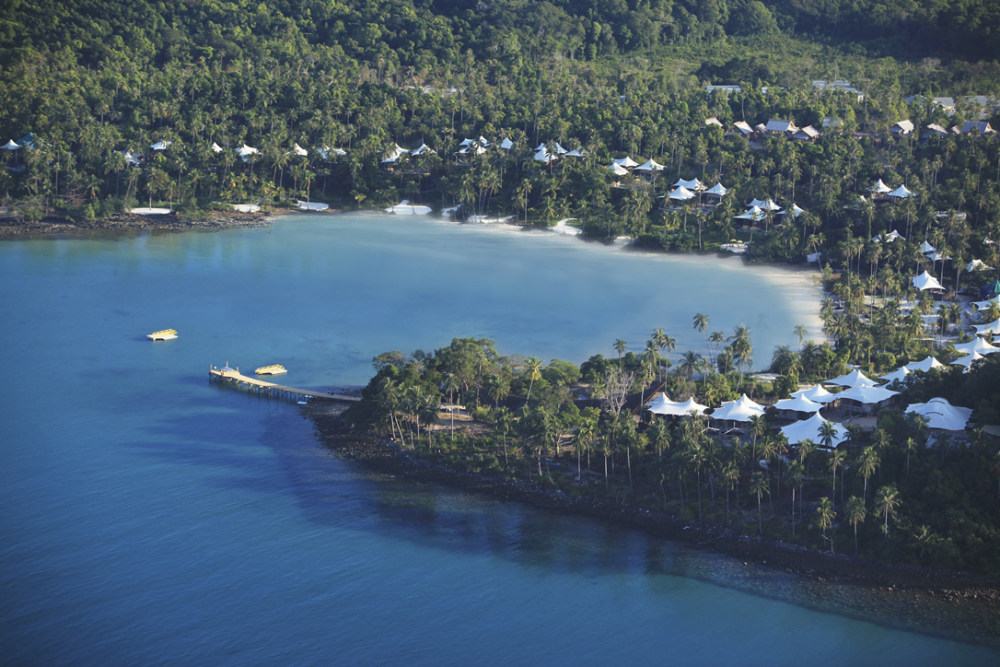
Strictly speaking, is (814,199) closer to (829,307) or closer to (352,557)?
(829,307)

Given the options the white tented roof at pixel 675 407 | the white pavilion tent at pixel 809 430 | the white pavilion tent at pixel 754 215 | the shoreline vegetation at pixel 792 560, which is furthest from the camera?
the white pavilion tent at pixel 754 215

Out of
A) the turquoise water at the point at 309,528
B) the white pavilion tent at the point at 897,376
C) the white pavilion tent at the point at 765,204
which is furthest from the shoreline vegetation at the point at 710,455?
the white pavilion tent at the point at 765,204

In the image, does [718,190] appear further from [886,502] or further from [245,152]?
[886,502]

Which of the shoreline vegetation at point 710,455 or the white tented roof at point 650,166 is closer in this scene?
the shoreline vegetation at point 710,455

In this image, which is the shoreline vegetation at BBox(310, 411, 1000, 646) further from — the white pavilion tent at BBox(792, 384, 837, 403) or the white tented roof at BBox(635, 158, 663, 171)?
the white tented roof at BBox(635, 158, 663, 171)

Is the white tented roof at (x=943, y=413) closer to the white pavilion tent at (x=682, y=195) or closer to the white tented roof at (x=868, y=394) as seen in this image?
the white tented roof at (x=868, y=394)

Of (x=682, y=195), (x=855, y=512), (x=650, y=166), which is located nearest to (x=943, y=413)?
(x=855, y=512)

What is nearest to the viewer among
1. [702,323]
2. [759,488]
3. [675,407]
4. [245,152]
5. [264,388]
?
[759,488]
